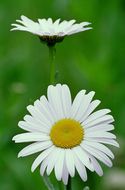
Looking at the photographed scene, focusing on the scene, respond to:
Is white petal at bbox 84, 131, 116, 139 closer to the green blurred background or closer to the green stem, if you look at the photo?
the green stem

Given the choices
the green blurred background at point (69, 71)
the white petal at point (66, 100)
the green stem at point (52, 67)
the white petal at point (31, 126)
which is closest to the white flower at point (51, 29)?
the green stem at point (52, 67)

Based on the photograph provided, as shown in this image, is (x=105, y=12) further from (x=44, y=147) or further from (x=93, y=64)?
(x=44, y=147)

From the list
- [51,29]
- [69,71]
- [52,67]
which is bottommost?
[52,67]

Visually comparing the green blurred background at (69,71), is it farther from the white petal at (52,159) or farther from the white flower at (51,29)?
the white petal at (52,159)

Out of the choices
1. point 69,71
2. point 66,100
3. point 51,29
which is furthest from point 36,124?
point 69,71

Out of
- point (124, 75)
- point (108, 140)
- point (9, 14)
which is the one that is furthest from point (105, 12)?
point (108, 140)

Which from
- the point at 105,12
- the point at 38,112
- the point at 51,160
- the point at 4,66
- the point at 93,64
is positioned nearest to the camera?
the point at 51,160

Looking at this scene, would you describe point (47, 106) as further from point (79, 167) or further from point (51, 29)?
point (51, 29)
